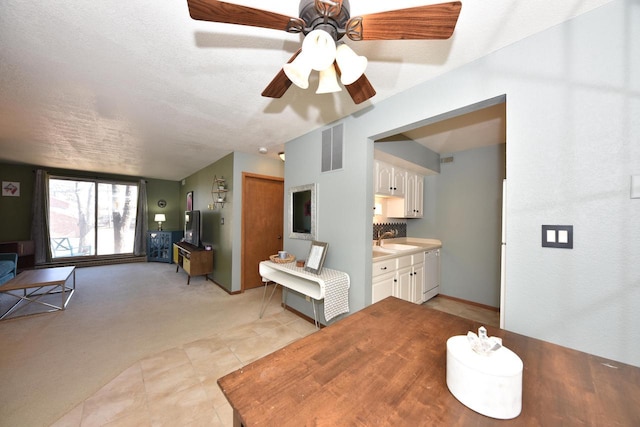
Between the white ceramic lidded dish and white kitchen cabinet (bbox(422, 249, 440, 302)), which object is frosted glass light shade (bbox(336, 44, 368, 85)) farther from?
white kitchen cabinet (bbox(422, 249, 440, 302))

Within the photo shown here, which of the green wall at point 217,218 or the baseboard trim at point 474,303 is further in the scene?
the green wall at point 217,218

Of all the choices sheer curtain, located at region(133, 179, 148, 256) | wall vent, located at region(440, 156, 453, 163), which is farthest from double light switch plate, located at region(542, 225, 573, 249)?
sheer curtain, located at region(133, 179, 148, 256)

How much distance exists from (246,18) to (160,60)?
1.08 m

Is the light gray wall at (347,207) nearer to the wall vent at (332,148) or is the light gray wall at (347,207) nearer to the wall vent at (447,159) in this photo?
the wall vent at (332,148)

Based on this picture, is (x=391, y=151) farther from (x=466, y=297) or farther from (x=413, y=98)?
(x=466, y=297)

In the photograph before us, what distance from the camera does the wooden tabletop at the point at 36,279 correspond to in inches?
109

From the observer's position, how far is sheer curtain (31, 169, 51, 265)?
5.18m

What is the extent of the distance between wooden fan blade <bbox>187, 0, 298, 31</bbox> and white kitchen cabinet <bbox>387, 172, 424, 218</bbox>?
2.94m

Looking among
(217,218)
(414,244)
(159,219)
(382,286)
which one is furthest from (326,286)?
(159,219)

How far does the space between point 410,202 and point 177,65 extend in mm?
3281

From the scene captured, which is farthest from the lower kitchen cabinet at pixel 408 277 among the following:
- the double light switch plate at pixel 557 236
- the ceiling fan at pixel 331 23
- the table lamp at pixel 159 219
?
the table lamp at pixel 159 219

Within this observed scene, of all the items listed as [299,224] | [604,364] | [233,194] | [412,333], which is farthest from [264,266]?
[604,364]

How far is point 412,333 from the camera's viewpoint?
994 millimetres

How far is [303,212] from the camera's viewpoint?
9.76ft
